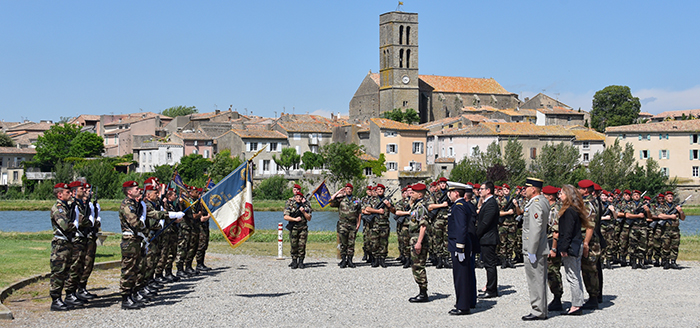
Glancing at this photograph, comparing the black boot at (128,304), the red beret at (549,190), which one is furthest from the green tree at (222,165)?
the red beret at (549,190)

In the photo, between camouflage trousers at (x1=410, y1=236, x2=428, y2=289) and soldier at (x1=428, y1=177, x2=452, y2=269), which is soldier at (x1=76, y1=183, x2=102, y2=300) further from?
soldier at (x1=428, y1=177, x2=452, y2=269)

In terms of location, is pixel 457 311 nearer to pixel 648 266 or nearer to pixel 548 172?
pixel 648 266

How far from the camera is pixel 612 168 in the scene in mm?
81750

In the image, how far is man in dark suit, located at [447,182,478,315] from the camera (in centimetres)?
1230

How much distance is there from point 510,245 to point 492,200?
6.24 m

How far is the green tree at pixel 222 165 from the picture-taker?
Result: 276ft

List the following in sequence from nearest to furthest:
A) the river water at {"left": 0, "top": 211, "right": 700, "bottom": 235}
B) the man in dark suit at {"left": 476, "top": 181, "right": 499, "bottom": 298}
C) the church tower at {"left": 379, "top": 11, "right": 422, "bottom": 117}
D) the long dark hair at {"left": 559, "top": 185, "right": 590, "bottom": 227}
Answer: the long dark hair at {"left": 559, "top": 185, "right": 590, "bottom": 227} < the man in dark suit at {"left": 476, "top": 181, "right": 499, "bottom": 298} < the river water at {"left": 0, "top": 211, "right": 700, "bottom": 235} < the church tower at {"left": 379, "top": 11, "right": 422, "bottom": 117}

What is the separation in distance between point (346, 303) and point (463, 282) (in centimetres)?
236

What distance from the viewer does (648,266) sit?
65.8ft

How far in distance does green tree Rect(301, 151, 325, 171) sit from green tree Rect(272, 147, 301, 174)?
4.23ft

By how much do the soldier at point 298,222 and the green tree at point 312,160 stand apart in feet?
234

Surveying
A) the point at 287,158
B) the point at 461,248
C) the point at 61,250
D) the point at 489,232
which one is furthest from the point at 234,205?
the point at 287,158

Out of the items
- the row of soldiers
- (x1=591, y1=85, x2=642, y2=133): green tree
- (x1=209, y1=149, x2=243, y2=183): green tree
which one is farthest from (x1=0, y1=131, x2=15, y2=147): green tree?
the row of soldiers

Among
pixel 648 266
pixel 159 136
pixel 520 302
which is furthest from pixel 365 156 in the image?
pixel 520 302
